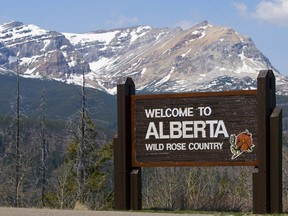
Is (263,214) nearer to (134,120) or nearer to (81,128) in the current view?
(134,120)

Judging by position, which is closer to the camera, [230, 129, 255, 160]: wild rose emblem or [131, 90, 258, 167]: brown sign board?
[230, 129, 255, 160]: wild rose emblem

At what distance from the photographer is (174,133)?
65.8ft

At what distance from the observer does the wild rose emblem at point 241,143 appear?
62.7 feet

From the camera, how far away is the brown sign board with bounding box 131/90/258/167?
19297 millimetres

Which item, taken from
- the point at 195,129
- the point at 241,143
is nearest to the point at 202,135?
the point at 195,129

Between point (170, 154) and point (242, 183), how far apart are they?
15629 millimetres

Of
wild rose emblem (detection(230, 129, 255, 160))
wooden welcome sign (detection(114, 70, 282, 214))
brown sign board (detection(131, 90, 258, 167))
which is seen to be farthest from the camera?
→ brown sign board (detection(131, 90, 258, 167))

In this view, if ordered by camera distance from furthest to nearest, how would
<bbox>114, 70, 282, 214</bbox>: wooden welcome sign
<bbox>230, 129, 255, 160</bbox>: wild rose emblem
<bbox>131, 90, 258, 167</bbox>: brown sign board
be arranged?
<bbox>131, 90, 258, 167</bbox>: brown sign board < <bbox>230, 129, 255, 160</bbox>: wild rose emblem < <bbox>114, 70, 282, 214</bbox>: wooden welcome sign

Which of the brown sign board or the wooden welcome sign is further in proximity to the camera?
the brown sign board

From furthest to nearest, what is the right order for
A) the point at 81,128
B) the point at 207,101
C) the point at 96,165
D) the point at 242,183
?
the point at 96,165
the point at 81,128
the point at 242,183
the point at 207,101

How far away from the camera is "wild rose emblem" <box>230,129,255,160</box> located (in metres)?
19.1

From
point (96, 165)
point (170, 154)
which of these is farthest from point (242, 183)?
point (96, 165)

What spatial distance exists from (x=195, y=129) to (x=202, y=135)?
9.3 inches

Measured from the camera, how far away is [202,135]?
64.8 feet
